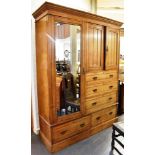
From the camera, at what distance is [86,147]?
8.71ft

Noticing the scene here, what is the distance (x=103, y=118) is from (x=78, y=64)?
121cm

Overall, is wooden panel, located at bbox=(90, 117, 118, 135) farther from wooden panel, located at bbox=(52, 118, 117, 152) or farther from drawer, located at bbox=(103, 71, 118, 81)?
drawer, located at bbox=(103, 71, 118, 81)

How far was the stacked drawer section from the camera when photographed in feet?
9.43

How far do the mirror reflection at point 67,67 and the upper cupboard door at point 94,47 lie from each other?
0.66 feet

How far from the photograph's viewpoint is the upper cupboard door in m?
2.79

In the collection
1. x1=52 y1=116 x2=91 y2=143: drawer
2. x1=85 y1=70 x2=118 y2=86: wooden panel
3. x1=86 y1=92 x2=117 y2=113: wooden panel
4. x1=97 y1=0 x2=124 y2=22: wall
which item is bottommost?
x1=52 y1=116 x2=91 y2=143: drawer

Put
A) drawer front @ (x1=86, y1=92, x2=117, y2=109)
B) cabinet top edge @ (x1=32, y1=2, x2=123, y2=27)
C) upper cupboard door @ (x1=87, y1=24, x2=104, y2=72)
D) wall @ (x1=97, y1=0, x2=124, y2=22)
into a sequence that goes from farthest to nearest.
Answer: wall @ (x1=97, y1=0, x2=124, y2=22), drawer front @ (x1=86, y1=92, x2=117, y2=109), upper cupboard door @ (x1=87, y1=24, x2=104, y2=72), cabinet top edge @ (x1=32, y1=2, x2=123, y2=27)

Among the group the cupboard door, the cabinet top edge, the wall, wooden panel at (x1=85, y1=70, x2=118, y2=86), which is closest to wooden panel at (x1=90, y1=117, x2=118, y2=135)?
wooden panel at (x1=85, y1=70, x2=118, y2=86)

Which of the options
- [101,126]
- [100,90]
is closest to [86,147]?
[101,126]

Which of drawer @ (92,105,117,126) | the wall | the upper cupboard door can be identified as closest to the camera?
the upper cupboard door

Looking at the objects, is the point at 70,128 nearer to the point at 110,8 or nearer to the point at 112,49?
the point at 112,49

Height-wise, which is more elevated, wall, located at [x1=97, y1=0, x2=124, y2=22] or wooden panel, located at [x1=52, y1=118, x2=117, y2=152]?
wall, located at [x1=97, y1=0, x2=124, y2=22]

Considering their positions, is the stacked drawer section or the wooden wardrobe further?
the stacked drawer section
